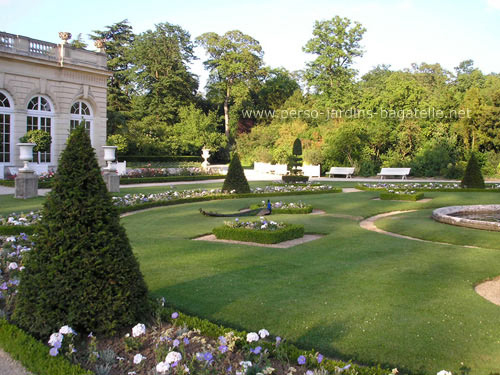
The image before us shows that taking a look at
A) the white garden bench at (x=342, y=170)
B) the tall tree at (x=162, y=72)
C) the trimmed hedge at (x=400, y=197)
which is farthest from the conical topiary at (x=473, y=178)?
the tall tree at (x=162, y=72)

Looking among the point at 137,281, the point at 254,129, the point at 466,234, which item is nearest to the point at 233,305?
the point at 137,281

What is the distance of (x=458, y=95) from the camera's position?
119 feet

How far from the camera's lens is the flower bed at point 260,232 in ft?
29.2

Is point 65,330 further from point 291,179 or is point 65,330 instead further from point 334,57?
point 334,57

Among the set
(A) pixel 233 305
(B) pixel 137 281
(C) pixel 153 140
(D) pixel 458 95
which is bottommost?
(A) pixel 233 305

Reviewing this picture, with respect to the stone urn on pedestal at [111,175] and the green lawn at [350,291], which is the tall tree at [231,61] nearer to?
the stone urn on pedestal at [111,175]

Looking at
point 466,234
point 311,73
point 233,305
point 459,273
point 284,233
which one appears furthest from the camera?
point 311,73

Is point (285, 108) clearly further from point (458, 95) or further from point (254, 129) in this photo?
Result: point (458, 95)

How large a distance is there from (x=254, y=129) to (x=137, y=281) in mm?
42604

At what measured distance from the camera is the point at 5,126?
23.0m

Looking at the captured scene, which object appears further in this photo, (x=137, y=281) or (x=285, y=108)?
(x=285, y=108)

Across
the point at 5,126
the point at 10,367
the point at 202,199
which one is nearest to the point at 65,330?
the point at 10,367

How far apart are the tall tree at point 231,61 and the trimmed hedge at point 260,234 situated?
41137mm

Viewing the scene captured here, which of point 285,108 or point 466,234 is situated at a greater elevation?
point 285,108
